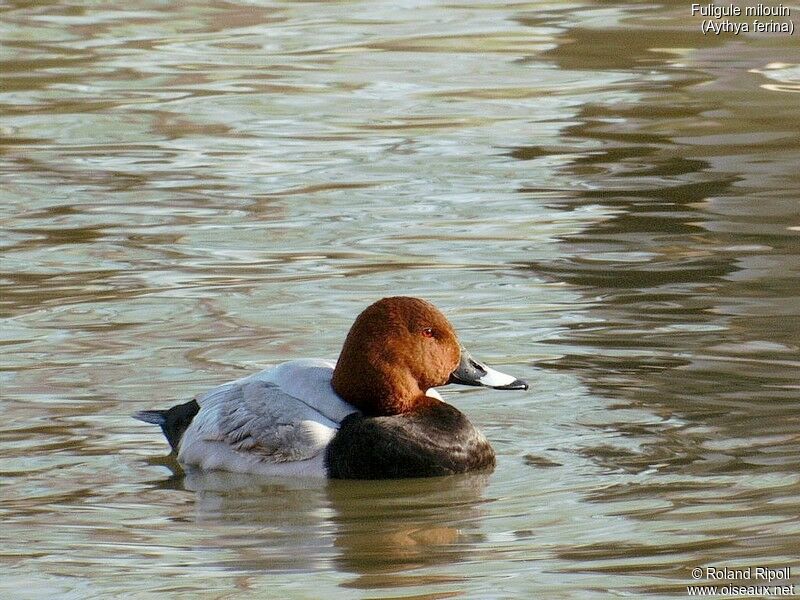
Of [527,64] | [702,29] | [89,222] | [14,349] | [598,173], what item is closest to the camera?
[14,349]

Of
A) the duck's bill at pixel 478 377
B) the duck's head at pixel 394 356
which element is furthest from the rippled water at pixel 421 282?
the duck's head at pixel 394 356

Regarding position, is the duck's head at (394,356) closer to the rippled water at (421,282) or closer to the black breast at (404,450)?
the black breast at (404,450)

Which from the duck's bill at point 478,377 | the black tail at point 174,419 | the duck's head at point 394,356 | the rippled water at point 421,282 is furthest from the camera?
the black tail at point 174,419

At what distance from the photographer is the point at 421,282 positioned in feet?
32.6

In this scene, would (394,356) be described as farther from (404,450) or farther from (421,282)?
(421,282)

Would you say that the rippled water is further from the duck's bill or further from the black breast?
the duck's bill

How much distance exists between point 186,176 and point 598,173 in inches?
118

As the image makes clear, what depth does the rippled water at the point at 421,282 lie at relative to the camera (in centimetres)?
604

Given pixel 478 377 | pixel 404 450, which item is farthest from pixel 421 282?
pixel 404 450

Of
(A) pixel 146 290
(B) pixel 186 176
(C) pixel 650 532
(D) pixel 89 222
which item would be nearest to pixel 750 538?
(C) pixel 650 532

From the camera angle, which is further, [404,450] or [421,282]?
[421,282]

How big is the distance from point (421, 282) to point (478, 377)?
2.74 meters

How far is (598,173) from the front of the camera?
41.3 feet

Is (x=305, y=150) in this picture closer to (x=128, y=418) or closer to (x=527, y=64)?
(x=527, y=64)
